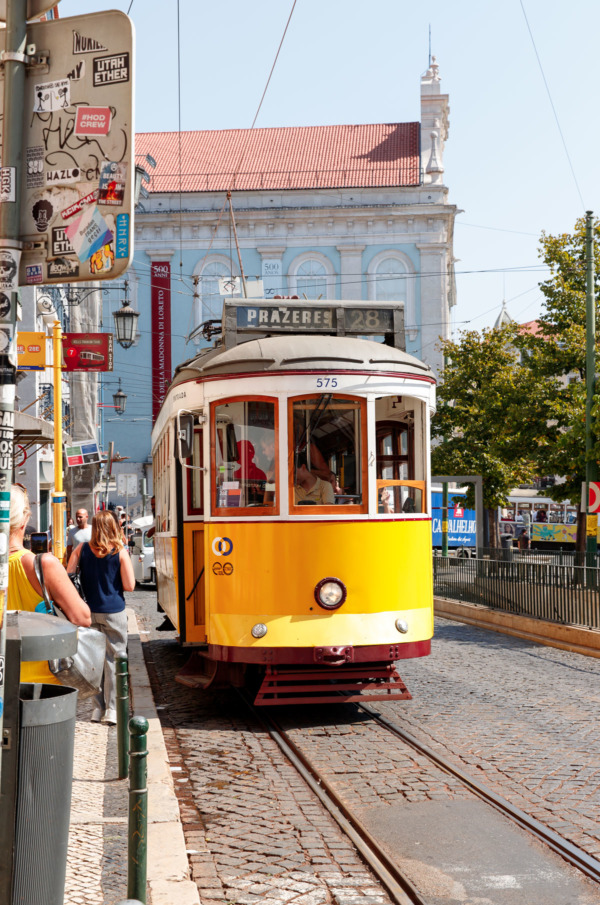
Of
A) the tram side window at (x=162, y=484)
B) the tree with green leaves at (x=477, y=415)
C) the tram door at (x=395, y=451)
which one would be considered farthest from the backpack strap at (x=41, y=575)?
the tree with green leaves at (x=477, y=415)

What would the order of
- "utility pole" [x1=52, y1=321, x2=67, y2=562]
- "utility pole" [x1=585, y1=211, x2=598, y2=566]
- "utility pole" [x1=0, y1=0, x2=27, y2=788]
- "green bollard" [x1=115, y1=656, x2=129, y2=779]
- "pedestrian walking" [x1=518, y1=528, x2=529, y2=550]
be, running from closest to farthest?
"utility pole" [x1=0, y1=0, x2=27, y2=788] → "green bollard" [x1=115, y1=656, x2=129, y2=779] → "utility pole" [x1=585, y1=211, x2=598, y2=566] → "utility pole" [x1=52, y1=321, x2=67, y2=562] → "pedestrian walking" [x1=518, y1=528, x2=529, y2=550]

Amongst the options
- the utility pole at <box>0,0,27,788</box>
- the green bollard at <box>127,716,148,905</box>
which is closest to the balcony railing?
the green bollard at <box>127,716,148,905</box>

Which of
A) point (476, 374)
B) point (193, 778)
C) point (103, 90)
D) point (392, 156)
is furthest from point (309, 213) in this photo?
point (103, 90)

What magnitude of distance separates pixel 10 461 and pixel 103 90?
47.4 inches

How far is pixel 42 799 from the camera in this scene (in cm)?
383

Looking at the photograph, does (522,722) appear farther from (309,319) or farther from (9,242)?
(9,242)

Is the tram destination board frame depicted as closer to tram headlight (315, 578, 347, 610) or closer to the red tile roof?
tram headlight (315, 578, 347, 610)

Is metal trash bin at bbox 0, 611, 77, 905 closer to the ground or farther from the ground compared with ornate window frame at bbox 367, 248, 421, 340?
closer to the ground

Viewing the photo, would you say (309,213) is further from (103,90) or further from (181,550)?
(103,90)

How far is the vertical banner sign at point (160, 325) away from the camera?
166ft

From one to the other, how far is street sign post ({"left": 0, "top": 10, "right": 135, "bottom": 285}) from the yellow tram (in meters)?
5.86

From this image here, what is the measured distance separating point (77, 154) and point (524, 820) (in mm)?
Result: 4446

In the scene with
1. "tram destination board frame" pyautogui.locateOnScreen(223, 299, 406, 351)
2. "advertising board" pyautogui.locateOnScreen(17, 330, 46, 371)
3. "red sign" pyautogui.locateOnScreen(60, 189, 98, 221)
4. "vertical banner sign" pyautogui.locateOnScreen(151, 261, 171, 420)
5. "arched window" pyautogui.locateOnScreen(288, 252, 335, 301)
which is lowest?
"red sign" pyautogui.locateOnScreen(60, 189, 98, 221)

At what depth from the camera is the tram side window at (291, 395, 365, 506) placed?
9367 millimetres
